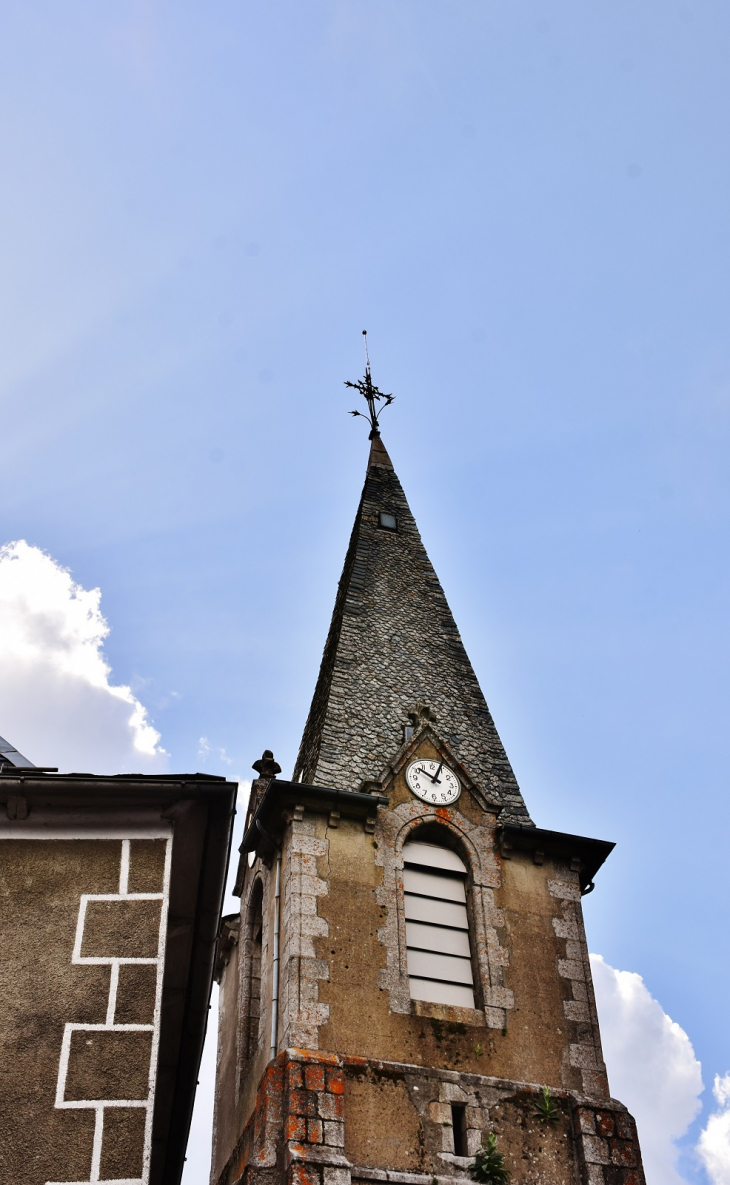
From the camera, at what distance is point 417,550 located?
2681 centimetres

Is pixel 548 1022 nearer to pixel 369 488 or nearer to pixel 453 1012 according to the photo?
pixel 453 1012

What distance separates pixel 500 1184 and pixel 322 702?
907 cm

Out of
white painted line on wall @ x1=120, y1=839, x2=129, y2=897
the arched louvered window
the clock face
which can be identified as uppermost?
the clock face

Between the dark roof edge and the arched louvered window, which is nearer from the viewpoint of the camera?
the arched louvered window

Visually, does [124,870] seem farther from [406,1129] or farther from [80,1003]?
[406,1129]

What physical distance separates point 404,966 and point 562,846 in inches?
145

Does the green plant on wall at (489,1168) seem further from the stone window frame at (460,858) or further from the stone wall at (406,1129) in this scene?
the stone window frame at (460,858)

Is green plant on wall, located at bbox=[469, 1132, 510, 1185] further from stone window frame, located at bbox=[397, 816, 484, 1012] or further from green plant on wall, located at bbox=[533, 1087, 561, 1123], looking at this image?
stone window frame, located at bbox=[397, 816, 484, 1012]

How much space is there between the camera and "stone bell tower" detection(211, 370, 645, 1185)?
16.0m

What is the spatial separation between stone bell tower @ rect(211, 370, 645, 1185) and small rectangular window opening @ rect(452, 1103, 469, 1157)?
0.02 meters

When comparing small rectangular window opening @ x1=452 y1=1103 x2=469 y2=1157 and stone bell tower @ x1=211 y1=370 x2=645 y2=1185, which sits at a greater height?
stone bell tower @ x1=211 y1=370 x2=645 y2=1185

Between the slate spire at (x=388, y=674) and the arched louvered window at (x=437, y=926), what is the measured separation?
1520 mm

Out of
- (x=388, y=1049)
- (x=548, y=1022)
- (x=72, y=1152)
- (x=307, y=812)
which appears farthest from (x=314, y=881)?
(x=72, y=1152)

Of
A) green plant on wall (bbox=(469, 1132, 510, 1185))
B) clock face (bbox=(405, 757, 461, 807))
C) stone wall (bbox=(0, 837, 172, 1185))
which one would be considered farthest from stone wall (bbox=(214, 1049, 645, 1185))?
clock face (bbox=(405, 757, 461, 807))
